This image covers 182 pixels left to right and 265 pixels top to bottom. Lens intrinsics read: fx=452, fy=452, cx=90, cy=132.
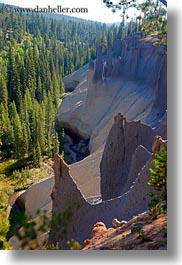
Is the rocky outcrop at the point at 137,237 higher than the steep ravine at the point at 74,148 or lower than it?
higher

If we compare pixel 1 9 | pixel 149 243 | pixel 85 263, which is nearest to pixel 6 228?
pixel 85 263

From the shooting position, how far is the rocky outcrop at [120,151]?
6.88 m

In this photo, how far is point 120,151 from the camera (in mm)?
7105

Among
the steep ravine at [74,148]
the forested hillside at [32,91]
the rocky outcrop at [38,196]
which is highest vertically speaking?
the forested hillside at [32,91]

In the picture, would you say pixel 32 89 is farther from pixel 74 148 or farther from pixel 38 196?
pixel 38 196

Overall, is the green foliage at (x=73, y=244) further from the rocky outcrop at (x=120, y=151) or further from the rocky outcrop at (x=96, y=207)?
the rocky outcrop at (x=120, y=151)

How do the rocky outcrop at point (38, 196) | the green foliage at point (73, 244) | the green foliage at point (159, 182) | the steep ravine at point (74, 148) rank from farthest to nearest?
the steep ravine at point (74, 148), the rocky outcrop at point (38, 196), the green foliage at point (159, 182), the green foliage at point (73, 244)

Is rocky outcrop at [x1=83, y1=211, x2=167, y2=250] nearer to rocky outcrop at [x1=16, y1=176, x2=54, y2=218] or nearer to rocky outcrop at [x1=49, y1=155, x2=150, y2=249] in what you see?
rocky outcrop at [x1=49, y1=155, x2=150, y2=249]

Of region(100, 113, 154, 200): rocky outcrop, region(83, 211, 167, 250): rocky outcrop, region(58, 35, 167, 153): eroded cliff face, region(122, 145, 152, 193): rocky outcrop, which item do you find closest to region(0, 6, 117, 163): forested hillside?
region(58, 35, 167, 153): eroded cliff face

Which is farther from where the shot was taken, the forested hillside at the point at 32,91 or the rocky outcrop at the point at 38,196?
the forested hillside at the point at 32,91

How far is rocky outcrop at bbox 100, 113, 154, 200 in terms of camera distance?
688 cm

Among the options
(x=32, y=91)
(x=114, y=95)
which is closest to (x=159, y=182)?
(x=32, y=91)

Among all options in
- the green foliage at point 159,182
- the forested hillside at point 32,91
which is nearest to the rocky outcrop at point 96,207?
the green foliage at point 159,182

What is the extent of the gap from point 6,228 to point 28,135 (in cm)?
916
